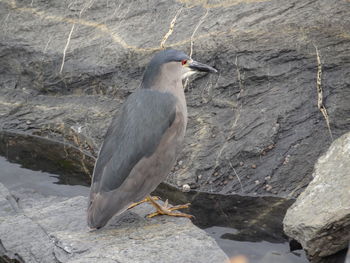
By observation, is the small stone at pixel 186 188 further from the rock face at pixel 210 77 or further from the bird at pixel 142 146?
the bird at pixel 142 146

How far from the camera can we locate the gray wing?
523 centimetres

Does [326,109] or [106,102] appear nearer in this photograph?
[326,109]

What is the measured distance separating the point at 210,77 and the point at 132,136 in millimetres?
1902

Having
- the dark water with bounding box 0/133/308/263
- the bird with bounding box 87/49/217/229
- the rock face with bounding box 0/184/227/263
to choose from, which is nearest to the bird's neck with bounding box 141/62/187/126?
the bird with bounding box 87/49/217/229

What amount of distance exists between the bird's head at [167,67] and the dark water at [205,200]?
119cm

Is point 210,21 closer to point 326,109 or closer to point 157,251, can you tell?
point 326,109

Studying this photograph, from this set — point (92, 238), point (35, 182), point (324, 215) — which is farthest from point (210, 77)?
point (92, 238)

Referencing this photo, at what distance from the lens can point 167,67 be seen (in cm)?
567

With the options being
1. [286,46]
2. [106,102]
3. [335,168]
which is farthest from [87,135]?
[335,168]

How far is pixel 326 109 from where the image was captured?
21.4ft

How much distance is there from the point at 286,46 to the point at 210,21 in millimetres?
868

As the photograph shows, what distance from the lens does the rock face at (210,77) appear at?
651cm

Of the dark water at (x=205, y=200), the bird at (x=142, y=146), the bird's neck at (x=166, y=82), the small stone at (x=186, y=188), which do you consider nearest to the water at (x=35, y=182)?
the dark water at (x=205, y=200)

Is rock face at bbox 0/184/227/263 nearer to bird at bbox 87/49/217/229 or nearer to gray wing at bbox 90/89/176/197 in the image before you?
bird at bbox 87/49/217/229
